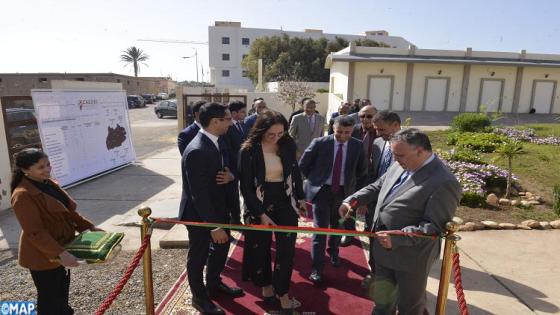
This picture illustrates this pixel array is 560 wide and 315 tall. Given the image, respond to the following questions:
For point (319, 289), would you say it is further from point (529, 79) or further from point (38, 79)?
point (38, 79)

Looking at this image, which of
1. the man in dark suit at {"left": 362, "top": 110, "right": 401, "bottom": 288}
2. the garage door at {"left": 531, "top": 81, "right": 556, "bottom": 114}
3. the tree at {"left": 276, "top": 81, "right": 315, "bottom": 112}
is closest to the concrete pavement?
the man in dark suit at {"left": 362, "top": 110, "right": 401, "bottom": 288}

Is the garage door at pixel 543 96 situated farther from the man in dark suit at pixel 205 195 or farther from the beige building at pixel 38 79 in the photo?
the beige building at pixel 38 79

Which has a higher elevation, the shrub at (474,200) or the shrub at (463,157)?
the shrub at (463,157)

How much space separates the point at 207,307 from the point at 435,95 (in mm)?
23794

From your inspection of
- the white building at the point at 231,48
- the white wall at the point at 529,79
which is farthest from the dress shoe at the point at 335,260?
the white building at the point at 231,48

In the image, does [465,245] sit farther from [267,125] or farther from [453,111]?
[453,111]

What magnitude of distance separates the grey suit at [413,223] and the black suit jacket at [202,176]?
139 centimetres

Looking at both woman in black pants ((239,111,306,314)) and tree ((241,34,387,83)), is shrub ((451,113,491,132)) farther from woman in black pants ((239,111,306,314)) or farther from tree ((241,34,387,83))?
tree ((241,34,387,83))

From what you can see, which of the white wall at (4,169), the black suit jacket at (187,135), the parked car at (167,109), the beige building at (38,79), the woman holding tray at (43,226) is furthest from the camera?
the beige building at (38,79)

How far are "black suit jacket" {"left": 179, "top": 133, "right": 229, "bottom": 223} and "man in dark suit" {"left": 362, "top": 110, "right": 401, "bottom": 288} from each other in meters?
1.75

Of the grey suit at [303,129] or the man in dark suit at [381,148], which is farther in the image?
the grey suit at [303,129]

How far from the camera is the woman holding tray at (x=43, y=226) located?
8.46 feet

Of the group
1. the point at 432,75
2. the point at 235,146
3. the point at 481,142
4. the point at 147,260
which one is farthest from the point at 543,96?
the point at 147,260

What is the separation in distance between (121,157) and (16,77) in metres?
25.9
